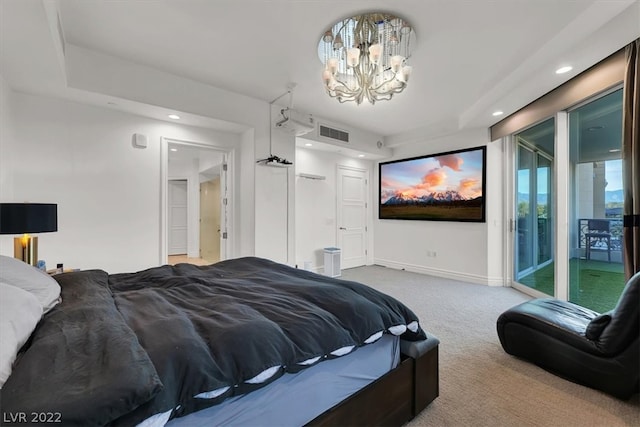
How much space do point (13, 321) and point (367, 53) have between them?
3027 millimetres

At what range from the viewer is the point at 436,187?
17.8ft

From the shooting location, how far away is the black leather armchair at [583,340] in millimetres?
1798

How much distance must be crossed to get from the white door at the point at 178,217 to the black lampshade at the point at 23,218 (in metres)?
5.97

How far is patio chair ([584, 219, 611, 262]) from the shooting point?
9.66 feet

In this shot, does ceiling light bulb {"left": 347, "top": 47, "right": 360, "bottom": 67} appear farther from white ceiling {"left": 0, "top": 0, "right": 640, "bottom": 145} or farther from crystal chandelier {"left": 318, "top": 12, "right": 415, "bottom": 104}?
white ceiling {"left": 0, "top": 0, "right": 640, "bottom": 145}

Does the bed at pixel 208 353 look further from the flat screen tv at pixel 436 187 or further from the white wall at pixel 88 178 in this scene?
the flat screen tv at pixel 436 187

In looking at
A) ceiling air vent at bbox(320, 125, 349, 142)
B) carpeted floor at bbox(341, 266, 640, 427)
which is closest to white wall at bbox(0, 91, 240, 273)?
ceiling air vent at bbox(320, 125, 349, 142)

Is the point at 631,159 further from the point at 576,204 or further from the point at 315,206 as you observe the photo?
the point at 315,206

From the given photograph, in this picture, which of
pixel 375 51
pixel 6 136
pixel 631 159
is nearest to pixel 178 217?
pixel 6 136

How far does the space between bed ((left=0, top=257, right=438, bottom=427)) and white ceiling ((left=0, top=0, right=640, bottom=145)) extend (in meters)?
1.74

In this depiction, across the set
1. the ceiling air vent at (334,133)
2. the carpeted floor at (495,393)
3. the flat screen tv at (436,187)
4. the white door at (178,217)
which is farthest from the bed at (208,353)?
the white door at (178,217)

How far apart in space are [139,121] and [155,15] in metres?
1.45

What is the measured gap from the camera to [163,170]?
352 cm

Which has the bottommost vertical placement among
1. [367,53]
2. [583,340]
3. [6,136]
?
[583,340]
